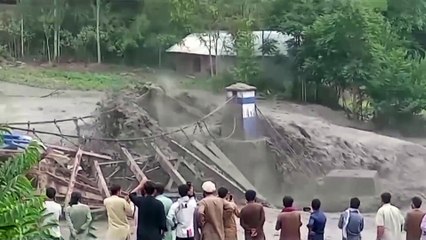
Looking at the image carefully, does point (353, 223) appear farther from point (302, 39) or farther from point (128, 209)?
point (302, 39)

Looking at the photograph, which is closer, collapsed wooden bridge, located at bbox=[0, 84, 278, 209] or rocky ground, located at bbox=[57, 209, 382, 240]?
rocky ground, located at bbox=[57, 209, 382, 240]

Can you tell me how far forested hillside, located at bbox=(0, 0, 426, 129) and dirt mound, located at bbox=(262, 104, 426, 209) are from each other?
6918 millimetres

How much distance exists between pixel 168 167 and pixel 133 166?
74 cm

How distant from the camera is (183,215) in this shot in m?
9.90

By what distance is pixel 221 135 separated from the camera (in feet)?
65.8

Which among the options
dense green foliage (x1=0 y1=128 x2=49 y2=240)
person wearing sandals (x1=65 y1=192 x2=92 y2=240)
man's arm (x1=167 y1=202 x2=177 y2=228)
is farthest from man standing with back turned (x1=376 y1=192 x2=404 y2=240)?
dense green foliage (x1=0 y1=128 x2=49 y2=240)

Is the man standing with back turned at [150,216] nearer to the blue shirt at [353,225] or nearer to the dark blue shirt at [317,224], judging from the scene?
the dark blue shirt at [317,224]

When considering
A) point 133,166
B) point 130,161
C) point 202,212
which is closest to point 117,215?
point 202,212

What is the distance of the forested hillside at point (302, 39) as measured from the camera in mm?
29844

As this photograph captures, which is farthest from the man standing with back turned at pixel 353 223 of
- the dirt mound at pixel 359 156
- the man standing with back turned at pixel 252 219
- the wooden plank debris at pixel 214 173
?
the dirt mound at pixel 359 156

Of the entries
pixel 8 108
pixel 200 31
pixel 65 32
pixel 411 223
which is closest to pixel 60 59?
pixel 65 32

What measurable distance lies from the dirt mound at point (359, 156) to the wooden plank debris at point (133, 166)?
424cm

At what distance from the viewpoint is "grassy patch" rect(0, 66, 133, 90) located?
120 feet

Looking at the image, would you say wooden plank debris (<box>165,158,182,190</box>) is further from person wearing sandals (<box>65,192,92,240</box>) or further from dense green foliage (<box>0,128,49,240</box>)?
dense green foliage (<box>0,128,49,240</box>)
